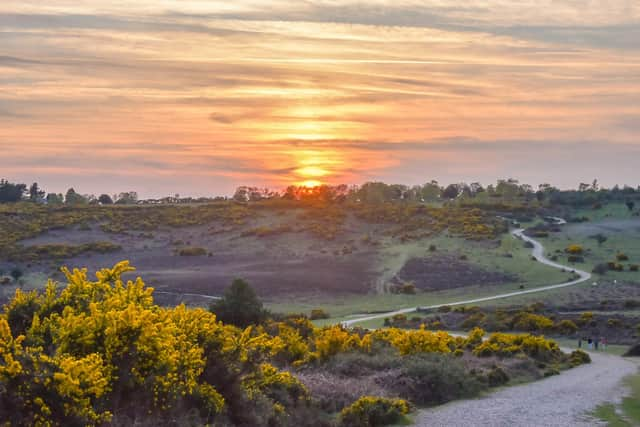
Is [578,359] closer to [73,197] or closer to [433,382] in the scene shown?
[433,382]

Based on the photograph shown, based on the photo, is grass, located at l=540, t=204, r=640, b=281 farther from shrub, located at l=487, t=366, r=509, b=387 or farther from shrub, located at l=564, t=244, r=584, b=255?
shrub, located at l=487, t=366, r=509, b=387

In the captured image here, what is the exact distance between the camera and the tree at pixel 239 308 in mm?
34719

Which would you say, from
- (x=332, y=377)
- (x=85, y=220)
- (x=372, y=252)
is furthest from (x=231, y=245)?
(x=332, y=377)

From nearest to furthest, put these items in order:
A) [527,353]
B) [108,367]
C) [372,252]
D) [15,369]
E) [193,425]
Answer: [15,369]
[108,367]
[193,425]
[527,353]
[372,252]

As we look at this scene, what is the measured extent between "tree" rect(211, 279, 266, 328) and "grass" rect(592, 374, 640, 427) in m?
17.3

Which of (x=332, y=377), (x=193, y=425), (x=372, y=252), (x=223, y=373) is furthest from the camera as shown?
(x=372, y=252)

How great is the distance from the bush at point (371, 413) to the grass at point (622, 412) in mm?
5235

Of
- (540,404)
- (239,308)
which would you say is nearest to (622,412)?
(540,404)

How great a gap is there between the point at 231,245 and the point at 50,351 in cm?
7746

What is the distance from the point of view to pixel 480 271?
7019 centimetres

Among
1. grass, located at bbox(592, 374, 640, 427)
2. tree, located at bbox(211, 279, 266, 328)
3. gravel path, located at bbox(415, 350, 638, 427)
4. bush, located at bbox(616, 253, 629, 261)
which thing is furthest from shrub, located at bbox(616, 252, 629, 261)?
grass, located at bbox(592, 374, 640, 427)

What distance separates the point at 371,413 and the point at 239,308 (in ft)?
57.2

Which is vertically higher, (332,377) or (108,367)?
(108,367)

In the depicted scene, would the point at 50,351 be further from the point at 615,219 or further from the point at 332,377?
the point at 615,219
